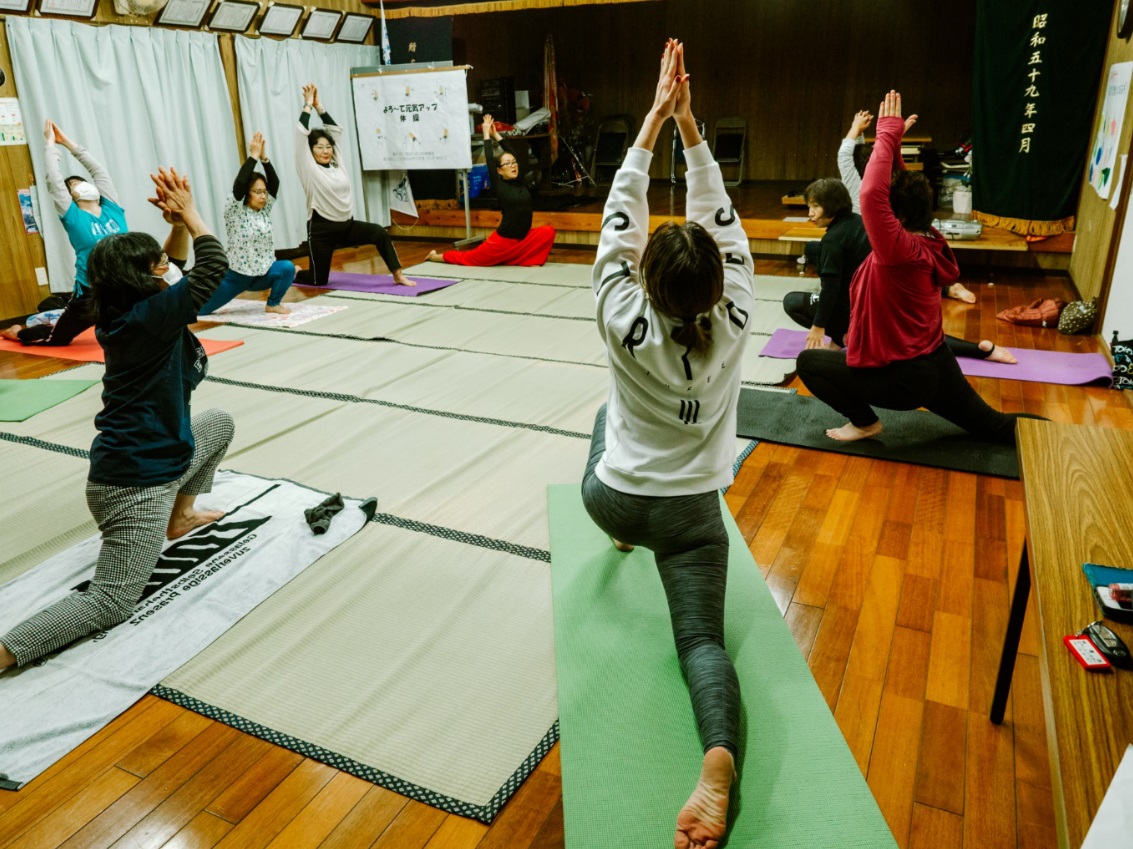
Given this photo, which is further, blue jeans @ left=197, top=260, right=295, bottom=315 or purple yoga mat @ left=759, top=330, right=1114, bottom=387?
blue jeans @ left=197, top=260, right=295, bottom=315

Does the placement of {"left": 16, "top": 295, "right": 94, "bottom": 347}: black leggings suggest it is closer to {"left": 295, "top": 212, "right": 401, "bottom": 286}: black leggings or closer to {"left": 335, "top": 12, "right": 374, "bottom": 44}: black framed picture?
{"left": 295, "top": 212, "right": 401, "bottom": 286}: black leggings

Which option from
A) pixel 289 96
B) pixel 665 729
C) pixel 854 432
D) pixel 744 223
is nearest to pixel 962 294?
pixel 744 223

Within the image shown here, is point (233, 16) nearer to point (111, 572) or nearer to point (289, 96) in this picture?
point (289, 96)

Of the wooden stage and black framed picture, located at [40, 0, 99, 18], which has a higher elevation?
black framed picture, located at [40, 0, 99, 18]

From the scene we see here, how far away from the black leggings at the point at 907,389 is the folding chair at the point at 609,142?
694 centimetres

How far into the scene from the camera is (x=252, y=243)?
4828 millimetres

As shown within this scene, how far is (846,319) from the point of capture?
3678mm

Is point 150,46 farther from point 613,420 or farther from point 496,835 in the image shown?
point 496,835

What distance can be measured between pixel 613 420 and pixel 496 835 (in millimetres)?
819

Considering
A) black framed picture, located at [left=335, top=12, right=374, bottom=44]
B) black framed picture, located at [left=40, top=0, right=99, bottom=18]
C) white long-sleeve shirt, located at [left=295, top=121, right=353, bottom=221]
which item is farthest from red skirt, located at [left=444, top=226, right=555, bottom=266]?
black framed picture, located at [left=40, top=0, right=99, bottom=18]

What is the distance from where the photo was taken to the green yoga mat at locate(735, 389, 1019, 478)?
9.02 feet

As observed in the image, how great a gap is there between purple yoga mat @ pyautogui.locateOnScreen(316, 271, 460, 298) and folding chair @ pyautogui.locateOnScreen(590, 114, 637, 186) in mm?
4117

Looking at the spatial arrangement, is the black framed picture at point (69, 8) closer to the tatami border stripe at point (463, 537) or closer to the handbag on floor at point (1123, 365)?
the tatami border stripe at point (463, 537)

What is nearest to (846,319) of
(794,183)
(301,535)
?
(301,535)
